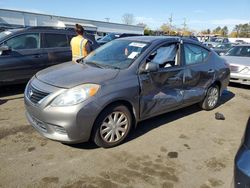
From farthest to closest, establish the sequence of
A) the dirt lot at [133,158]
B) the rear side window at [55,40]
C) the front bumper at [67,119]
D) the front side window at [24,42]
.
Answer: the rear side window at [55,40], the front side window at [24,42], the front bumper at [67,119], the dirt lot at [133,158]

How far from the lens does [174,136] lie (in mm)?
4418

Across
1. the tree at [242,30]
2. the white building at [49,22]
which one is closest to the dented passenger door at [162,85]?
the white building at [49,22]

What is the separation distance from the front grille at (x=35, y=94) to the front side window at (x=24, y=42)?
292cm

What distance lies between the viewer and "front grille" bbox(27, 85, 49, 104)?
345 centimetres

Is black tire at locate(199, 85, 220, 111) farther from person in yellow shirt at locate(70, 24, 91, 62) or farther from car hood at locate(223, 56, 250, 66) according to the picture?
car hood at locate(223, 56, 250, 66)

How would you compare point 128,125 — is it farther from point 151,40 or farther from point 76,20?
point 76,20

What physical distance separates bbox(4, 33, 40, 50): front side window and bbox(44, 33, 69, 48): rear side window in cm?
25

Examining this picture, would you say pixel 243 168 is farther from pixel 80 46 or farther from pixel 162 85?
pixel 80 46

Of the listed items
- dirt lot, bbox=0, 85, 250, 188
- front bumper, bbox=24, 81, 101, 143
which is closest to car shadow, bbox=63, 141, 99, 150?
dirt lot, bbox=0, 85, 250, 188

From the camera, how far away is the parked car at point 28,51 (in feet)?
19.7

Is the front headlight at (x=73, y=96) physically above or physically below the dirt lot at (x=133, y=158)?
above

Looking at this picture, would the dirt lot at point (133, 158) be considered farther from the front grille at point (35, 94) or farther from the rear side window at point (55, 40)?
the rear side window at point (55, 40)

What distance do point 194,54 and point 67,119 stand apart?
10.3ft

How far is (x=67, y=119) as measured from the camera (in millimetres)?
3283
